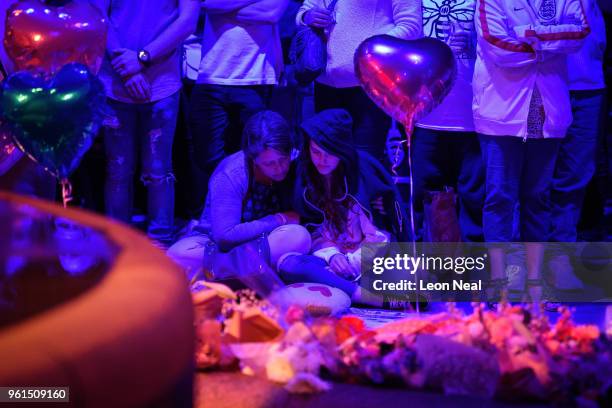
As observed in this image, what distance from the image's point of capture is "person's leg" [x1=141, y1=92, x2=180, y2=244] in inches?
164

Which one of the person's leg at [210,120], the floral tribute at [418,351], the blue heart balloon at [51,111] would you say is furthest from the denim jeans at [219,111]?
the floral tribute at [418,351]

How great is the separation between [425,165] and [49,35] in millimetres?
1820

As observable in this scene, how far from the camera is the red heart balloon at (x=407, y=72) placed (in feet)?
10.7

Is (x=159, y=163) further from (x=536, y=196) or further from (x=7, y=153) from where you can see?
(x=536, y=196)

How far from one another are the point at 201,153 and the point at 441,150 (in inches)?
47.6

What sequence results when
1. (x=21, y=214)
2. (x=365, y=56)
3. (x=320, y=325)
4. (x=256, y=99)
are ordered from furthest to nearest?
(x=256, y=99)
(x=365, y=56)
(x=320, y=325)
(x=21, y=214)

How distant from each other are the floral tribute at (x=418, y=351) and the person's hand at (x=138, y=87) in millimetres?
2367

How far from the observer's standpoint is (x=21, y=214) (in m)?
0.80

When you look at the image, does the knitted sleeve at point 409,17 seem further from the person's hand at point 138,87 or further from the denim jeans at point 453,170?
the person's hand at point 138,87

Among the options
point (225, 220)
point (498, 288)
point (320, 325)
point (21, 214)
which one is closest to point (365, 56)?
point (225, 220)

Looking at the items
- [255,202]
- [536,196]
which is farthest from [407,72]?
[536,196]

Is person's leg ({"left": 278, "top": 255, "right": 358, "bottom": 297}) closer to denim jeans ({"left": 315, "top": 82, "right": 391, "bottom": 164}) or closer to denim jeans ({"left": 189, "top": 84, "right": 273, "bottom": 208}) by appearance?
denim jeans ({"left": 315, "top": 82, "right": 391, "bottom": 164})

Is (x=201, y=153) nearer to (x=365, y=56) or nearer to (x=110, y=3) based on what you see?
(x=110, y=3)

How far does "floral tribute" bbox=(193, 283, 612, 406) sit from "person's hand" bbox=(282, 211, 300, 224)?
175 centimetres
